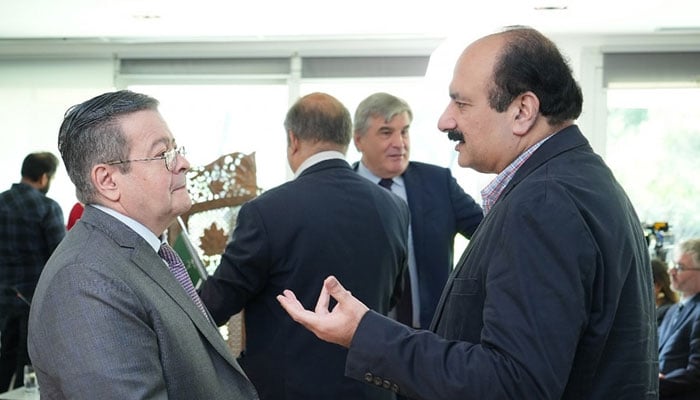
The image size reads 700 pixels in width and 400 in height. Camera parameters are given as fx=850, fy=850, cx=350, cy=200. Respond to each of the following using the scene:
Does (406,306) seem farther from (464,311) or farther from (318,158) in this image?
(464,311)

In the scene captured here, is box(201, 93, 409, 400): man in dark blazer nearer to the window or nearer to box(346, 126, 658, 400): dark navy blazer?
box(346, 126, 658, 400): dark navy blazer

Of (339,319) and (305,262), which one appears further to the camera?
(305,262)

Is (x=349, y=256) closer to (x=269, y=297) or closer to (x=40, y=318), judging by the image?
(x=269, y=297)

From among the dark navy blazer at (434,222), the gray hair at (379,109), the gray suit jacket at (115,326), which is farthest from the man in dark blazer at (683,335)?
the gray suit jacket at (115,326)

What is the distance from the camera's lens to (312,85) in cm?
709

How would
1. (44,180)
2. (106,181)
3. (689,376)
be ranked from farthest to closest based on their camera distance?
(44,180)
(689,376)
(106,181)

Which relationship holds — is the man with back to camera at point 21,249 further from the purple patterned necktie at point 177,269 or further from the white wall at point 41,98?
the purple patterned necktie at point 177,269

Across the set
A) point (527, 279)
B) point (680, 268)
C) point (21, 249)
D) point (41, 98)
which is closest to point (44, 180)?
point (21, 249)

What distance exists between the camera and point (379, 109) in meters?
3.25

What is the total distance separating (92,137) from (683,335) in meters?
3.32

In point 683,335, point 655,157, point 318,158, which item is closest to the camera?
point 318,158

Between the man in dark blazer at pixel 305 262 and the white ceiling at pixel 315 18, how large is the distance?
309 centimetres

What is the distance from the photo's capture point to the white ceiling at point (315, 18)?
5684 millimetres

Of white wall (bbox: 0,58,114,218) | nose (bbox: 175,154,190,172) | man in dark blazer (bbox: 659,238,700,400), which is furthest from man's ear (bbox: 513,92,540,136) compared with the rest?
white wall (bbox: 0,58,114,218)
